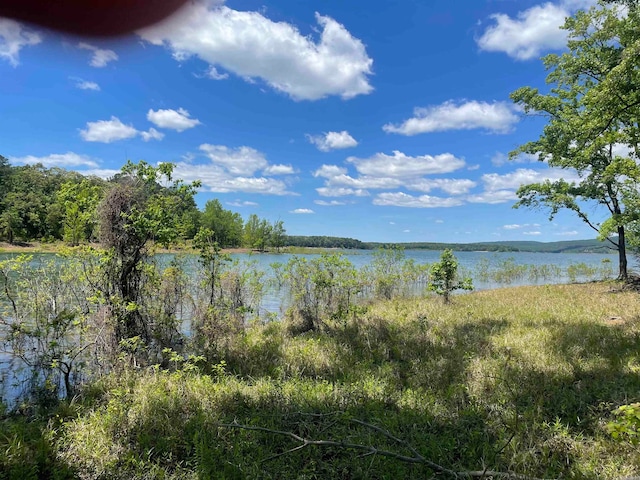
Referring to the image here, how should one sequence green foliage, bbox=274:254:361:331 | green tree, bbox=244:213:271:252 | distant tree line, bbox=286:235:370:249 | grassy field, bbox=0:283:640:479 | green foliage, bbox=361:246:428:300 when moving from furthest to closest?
distant tree line, bbox=286:235:370:249 → green tree, bbox=244:213:271:252 → green foliage, bbox=361:246:428:300 → green foliage, bbox=274:254:361:331 → grassy field, bbox=0:283:640:479

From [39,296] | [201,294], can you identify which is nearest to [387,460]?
[201,294]

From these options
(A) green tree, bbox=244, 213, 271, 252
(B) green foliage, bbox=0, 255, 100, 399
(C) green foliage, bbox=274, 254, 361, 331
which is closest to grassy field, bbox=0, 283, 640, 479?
(B) green foliage, bbox=0, 255, 100, 399

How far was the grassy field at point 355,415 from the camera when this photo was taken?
358cm

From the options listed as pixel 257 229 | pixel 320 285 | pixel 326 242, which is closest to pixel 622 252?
pixel 320 285

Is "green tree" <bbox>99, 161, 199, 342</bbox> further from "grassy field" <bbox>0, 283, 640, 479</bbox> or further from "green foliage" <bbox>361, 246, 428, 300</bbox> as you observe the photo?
"green foliage" <bbox>361, 246, 428, 300</bbox>

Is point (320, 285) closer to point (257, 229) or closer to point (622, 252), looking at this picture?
point (622, 252)

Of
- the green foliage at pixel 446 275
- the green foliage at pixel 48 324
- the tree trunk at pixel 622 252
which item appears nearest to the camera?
the green foliage at pixel 48 324

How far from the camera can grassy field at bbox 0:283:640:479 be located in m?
3.58

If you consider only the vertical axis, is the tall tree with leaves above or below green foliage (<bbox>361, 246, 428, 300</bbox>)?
above

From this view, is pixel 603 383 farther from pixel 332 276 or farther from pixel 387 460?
pixel 332 276

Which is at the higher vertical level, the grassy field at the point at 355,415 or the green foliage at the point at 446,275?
the green foliage at the point at 446,275

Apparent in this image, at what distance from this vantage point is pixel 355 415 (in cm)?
463

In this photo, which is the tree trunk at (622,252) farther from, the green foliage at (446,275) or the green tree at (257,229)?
the green tree at (257,229)

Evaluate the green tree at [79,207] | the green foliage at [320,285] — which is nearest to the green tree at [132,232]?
the green tree at [79,207]
